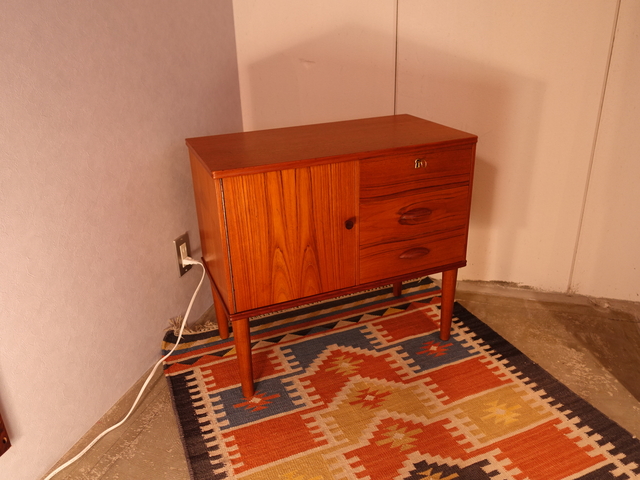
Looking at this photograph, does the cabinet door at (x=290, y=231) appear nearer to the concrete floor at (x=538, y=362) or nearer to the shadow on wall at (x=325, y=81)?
the concrete floor at (x=538, y=362)

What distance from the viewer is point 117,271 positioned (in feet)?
4.31

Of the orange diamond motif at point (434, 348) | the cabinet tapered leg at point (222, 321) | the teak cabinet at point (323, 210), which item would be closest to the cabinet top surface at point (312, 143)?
the teak cabinet at point (323, 210)

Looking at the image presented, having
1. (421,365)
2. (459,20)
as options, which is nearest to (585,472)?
(421,365)

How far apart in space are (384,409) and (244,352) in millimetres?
379

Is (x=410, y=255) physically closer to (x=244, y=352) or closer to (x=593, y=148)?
(x=244, y=352)

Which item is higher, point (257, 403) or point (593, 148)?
point (593, 148)

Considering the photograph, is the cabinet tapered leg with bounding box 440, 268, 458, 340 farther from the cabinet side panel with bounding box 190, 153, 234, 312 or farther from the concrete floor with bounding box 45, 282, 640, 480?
the cabinet side panel with bounding box 190, 153, 234, 312

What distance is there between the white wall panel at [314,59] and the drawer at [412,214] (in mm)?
535

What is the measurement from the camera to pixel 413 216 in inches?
51.1

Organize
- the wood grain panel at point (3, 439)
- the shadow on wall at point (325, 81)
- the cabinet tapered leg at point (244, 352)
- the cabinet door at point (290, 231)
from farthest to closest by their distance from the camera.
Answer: the shadow on wall at point (325, 81), the cabinet tapered leg at point (244, 352), the cabinet door at point (290, 231), the wood grain panel at point (3, 439)

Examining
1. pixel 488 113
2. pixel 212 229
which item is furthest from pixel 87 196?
pixel 488 113

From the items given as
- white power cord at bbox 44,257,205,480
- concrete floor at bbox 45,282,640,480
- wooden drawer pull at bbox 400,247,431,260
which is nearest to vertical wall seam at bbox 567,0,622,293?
concrete floor at bbox 45,282,640,480

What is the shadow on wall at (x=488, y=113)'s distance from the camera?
5.30ft

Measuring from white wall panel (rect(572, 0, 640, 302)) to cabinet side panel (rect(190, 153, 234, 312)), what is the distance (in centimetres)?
120
